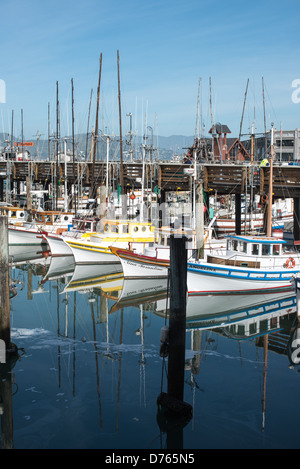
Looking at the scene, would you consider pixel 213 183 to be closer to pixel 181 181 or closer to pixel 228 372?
pixel 181 181

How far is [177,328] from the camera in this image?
11531 mm

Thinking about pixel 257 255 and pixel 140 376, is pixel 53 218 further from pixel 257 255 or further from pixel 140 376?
pixel 140 376

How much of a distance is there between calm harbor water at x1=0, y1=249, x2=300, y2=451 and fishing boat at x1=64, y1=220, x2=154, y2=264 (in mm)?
8998

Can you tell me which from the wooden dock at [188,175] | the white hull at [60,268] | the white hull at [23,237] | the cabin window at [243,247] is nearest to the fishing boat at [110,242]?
the white hull at [60,268]

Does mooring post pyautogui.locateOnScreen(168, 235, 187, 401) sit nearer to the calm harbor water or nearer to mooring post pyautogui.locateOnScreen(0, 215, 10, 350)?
the calm harbor water

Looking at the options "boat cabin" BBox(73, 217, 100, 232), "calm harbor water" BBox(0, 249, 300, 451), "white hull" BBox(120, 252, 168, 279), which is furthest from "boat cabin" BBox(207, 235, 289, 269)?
"boat cabin" BBox(73, 217, 100, 232)

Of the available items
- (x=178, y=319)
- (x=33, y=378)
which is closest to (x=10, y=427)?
(x=33, y=378)

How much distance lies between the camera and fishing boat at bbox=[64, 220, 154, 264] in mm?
32844

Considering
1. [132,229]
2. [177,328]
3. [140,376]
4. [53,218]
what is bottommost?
[140,376]

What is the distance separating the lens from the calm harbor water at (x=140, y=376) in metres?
11.0

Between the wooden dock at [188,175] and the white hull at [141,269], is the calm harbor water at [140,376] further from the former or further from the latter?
the wooden dock at [188,175]

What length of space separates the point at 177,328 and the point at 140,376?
11.0 ft

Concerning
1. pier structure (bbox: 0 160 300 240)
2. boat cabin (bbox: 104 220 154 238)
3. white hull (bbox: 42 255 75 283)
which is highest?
pier structure (bbox: 0 160 300 240)

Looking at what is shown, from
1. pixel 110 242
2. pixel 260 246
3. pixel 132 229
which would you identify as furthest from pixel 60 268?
pixel 260 246
